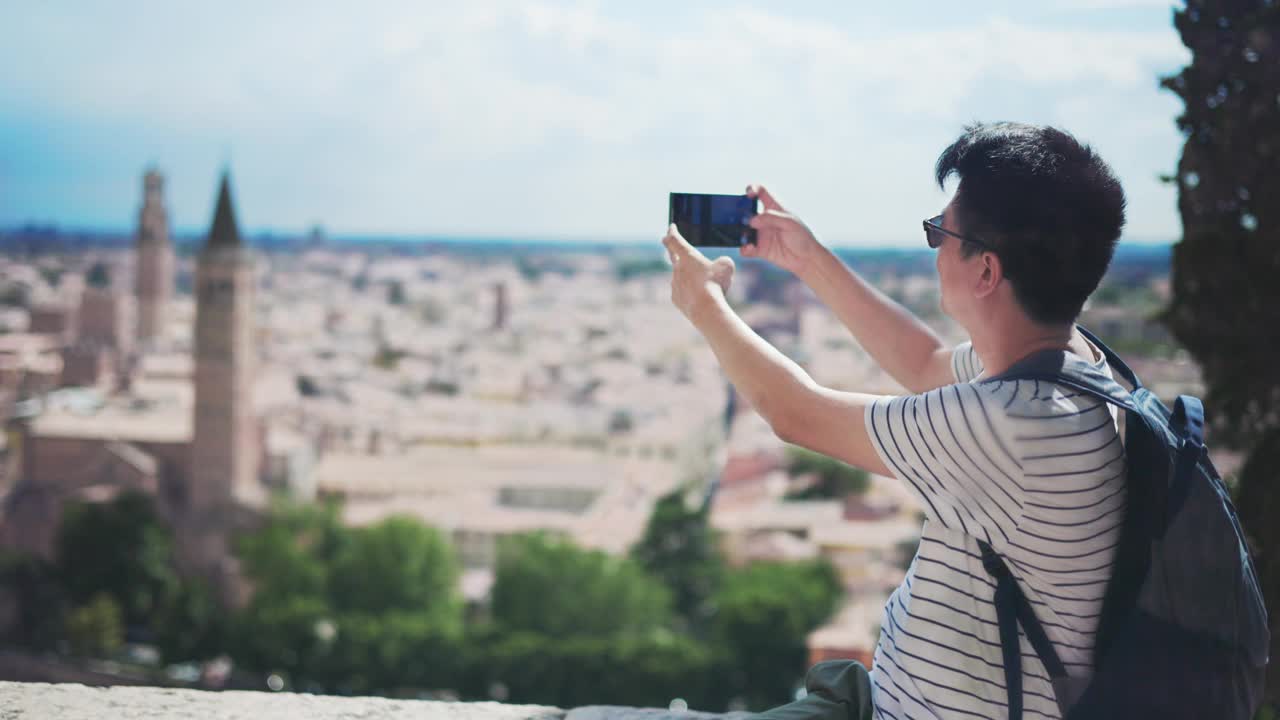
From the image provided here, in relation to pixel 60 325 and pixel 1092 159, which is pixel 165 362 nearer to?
pixel 60 325

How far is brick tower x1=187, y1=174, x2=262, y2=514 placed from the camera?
770 inches

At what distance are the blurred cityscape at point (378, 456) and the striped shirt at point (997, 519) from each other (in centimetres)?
99

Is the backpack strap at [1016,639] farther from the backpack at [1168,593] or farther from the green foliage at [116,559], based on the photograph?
the green foliage at [116,559]

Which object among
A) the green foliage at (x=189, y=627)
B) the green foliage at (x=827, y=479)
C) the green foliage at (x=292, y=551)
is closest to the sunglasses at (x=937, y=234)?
the green foliage at (x=189, y=627)

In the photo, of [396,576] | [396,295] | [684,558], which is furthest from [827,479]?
[396,295]

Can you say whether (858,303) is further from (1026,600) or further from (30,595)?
(30,595)

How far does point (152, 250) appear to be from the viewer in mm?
29297

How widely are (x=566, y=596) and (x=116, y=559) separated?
6646 mm

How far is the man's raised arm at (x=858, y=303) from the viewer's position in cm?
109

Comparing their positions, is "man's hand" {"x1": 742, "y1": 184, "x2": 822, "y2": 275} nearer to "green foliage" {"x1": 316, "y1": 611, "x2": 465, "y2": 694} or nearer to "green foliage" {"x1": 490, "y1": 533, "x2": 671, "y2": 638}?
"green foliage" {"x1": 316, "y1": 611, "x2": 465, "y2": 694}

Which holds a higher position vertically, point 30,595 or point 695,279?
point 695,279

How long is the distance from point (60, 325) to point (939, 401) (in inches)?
1442

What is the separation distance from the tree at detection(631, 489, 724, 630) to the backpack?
640 inches

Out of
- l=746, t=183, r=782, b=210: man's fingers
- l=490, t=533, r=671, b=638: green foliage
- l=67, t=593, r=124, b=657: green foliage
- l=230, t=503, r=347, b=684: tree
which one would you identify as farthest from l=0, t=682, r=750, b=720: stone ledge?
l=67, t=593, r=124, b=657: green foliage
